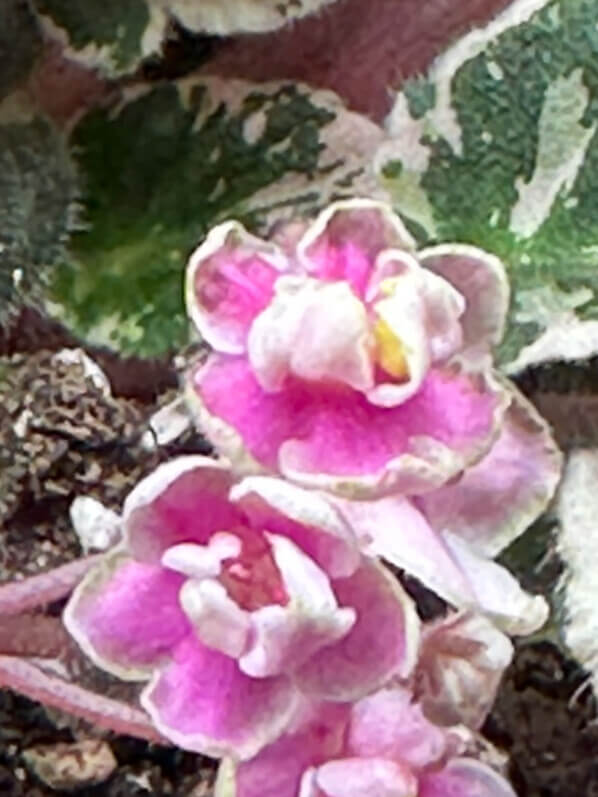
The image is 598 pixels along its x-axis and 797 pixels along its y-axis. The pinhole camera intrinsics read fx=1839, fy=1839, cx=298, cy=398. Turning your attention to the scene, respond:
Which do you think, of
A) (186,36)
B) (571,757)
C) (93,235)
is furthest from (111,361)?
(571,757)

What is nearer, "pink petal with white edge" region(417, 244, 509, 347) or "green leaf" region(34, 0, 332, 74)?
"pink petal with white edge" region(417, 244, 509, 347)

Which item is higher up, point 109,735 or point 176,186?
point 176,186

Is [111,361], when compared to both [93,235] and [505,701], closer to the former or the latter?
[93,235]

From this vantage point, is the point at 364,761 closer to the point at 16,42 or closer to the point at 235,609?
the point at 235,609

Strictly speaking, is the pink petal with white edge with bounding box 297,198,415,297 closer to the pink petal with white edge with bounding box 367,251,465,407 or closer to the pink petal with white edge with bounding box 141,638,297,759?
the pink petal with white edge with bounding box 367,251,465,407

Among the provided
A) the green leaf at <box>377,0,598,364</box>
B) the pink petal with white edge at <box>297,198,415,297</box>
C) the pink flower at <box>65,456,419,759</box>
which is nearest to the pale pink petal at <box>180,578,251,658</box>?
the pink flower at <box>65,456,419,759</box>

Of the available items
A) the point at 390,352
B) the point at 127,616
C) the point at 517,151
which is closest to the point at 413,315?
the point at 390,352
